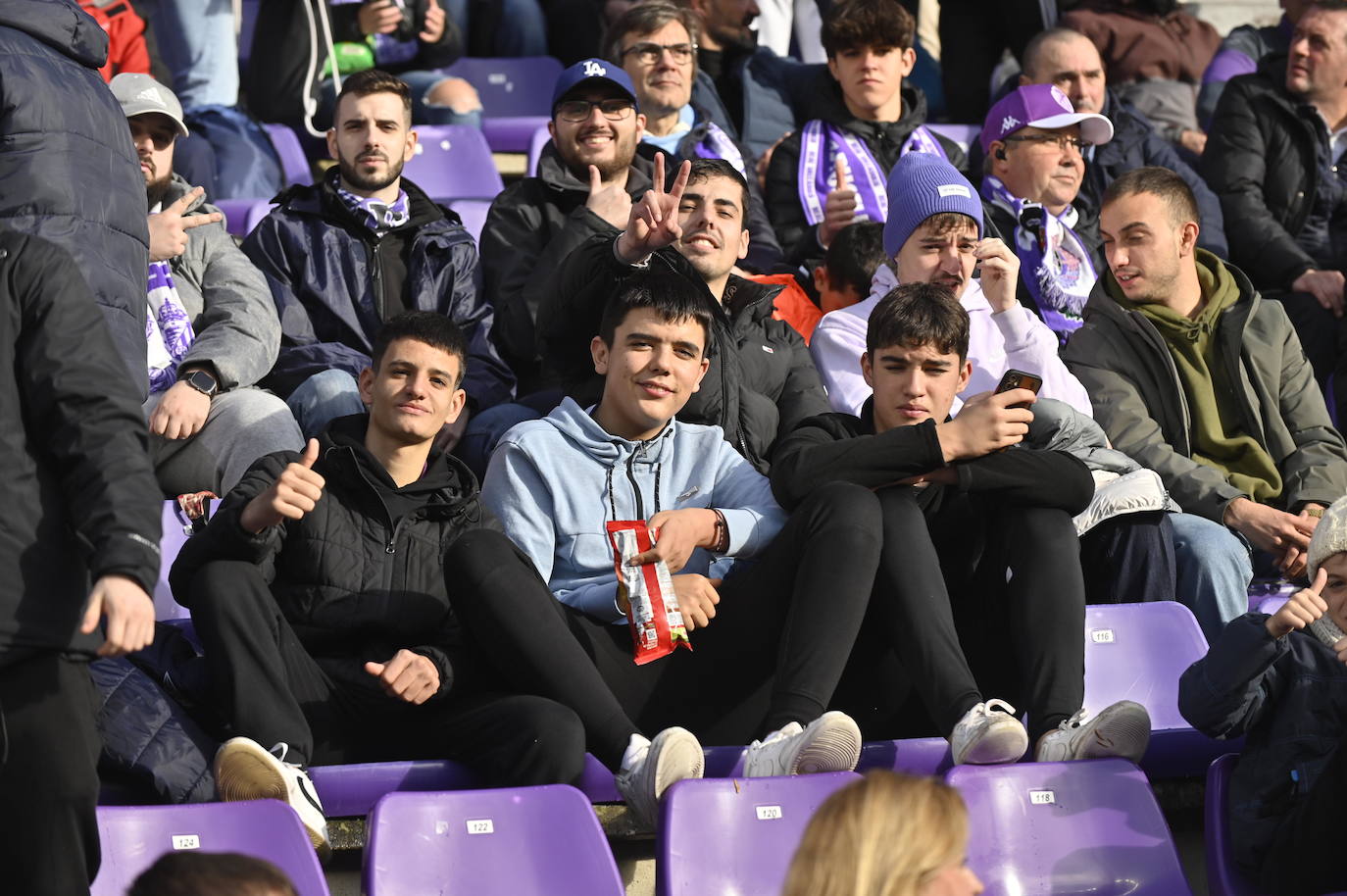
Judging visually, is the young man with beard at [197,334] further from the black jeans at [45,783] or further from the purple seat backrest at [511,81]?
the purple seat backrest at [511,81]

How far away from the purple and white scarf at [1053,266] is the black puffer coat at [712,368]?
1.01 meters

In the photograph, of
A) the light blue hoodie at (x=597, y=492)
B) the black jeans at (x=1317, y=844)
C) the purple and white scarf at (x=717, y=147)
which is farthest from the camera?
the purple and white scarf at (x=717, y=147)

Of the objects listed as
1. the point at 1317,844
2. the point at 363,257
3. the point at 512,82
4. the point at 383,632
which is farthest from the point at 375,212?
the point at 1317,844

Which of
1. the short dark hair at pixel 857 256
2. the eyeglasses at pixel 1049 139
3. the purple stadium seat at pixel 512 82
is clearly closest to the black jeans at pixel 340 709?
the short dark hair at pixel 857 256

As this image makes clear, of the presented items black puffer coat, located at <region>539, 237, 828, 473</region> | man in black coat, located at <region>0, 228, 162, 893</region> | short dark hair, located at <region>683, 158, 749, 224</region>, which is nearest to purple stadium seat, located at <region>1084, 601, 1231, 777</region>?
black puffer coat, located at <region>539, 237, 828, 473</region>

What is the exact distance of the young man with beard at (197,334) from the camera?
4.34 metres

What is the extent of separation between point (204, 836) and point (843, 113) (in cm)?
375

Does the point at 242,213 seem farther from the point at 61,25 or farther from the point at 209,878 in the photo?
the point at 209,878

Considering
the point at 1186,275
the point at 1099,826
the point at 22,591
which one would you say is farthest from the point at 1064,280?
the point at 22,591

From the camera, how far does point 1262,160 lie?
6.27m

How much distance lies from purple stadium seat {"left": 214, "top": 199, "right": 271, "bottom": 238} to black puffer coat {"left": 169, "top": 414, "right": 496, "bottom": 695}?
2.28 metres

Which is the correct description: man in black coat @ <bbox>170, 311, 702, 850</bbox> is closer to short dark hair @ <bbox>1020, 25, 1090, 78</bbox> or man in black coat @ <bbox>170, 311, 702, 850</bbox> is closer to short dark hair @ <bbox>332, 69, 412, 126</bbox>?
short dark hair @ <bbox>332, 69, 412, 126</bbox>

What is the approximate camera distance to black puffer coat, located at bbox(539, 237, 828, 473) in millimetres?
4191

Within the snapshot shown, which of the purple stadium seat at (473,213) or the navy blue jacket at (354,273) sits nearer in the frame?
the navy blue jacket at (354,273)
